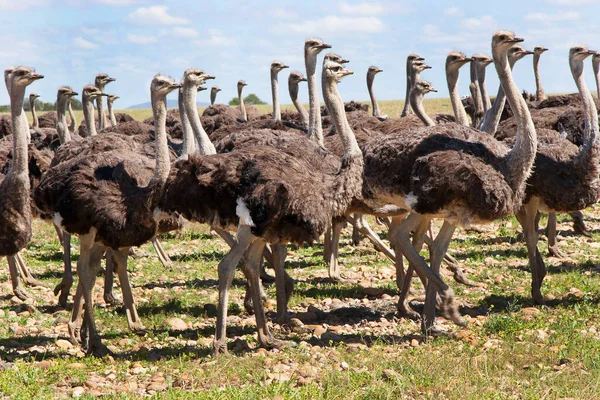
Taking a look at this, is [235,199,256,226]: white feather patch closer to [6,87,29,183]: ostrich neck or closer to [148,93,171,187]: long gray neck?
[148,93,171,187]: long gray neck

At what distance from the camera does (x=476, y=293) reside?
8914 millimetres

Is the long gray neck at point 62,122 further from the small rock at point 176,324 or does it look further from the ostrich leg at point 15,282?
the small rock at point 176,324

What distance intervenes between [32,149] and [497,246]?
19.3ft

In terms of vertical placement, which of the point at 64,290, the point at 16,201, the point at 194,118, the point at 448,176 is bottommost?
the point at 64,290

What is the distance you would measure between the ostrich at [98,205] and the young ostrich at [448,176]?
6.14 ft

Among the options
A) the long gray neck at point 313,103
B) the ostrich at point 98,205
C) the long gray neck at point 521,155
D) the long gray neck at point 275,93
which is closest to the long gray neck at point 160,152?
the ostrich at point 98,205

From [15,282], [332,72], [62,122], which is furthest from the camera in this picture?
[62,122]

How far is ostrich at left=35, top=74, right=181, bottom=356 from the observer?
22.6 ft

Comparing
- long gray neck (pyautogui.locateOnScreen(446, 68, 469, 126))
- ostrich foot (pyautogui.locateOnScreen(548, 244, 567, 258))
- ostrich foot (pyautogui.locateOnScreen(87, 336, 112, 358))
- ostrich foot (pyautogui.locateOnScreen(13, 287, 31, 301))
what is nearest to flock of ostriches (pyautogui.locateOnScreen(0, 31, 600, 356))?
ostrich foot (pyautogui.locateOnScreen(87, 336, 112, 358))

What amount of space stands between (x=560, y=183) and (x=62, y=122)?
6.81 metres

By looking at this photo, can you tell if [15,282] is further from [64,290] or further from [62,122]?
[62,122]

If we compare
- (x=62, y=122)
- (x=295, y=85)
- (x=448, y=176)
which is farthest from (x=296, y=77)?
(x=448, y=176)

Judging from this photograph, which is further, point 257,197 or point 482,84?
point 482,84

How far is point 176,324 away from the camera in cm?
784
